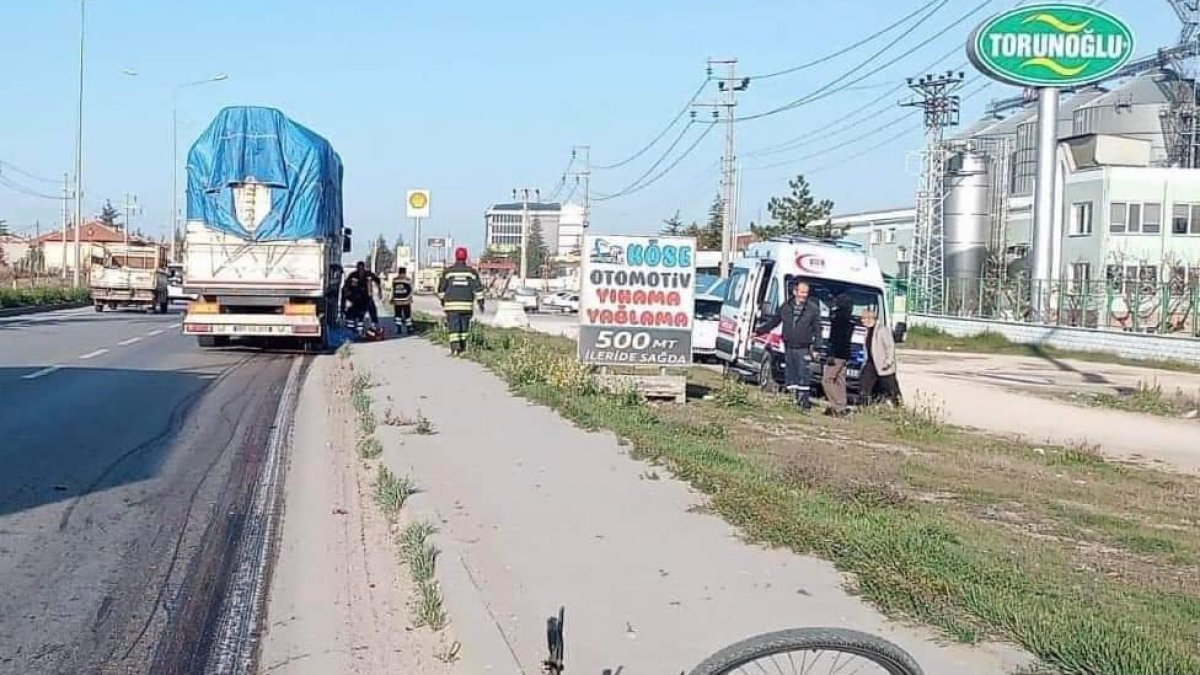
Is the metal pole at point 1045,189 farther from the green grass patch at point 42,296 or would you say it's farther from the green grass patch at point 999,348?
the green grass patch at point 42,296

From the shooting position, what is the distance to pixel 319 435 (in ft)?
48.3

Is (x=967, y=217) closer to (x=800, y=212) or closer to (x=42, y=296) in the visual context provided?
(x=800, y=212)

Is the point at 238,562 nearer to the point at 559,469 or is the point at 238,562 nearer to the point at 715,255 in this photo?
the point at 559,469

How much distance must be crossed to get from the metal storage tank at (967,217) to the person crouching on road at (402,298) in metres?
39.4

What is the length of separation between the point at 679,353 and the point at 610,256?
155 cm

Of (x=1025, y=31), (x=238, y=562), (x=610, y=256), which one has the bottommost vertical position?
(x=238, y=562)

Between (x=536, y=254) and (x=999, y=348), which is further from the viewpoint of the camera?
(x=536, y=254)

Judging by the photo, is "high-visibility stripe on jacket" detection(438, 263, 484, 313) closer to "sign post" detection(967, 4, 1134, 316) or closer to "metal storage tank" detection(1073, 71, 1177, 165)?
"sign post" detection(967, 4, 1134, 316)

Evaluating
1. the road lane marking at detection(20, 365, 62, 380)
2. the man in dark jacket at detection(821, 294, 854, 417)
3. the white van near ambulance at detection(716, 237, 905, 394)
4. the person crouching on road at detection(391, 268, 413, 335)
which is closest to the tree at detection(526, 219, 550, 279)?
the person crouching on road at detection(391, 268, 413, 335)

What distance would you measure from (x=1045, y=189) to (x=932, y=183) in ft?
83.8

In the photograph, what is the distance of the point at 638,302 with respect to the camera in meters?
18.2

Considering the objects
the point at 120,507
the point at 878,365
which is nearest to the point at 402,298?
the point at 878,365

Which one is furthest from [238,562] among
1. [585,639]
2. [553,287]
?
[553,287]

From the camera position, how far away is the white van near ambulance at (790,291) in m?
21.8
